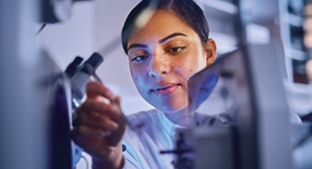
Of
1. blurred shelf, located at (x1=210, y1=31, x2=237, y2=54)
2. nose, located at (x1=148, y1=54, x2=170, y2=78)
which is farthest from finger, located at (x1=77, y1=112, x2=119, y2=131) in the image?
blurred shelf, located at (x1=210, y1=31, x2=237, y2=54)

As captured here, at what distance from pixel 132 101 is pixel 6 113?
0.20 m

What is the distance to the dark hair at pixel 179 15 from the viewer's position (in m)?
0.52

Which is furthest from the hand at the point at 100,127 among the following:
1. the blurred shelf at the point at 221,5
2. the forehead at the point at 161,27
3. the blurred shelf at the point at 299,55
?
the blurred shelf at the point at 299,55

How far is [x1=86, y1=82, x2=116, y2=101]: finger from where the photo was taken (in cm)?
50

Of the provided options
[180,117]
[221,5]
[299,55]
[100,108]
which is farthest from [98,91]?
[299,55]

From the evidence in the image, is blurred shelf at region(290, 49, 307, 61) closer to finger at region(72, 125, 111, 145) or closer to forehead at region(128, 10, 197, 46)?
forehead at region(128, 10, 197, 46)

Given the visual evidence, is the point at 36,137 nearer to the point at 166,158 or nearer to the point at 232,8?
the point at 166,158

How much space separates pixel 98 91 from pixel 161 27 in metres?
0.15

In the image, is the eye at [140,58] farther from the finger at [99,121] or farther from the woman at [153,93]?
the finger at [99,121]

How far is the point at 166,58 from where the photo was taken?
19.6 inches

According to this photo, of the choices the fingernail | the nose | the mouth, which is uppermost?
the nose

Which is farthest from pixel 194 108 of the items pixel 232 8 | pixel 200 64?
pixel 232 8

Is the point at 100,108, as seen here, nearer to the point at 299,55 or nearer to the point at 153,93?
the point at 153,93

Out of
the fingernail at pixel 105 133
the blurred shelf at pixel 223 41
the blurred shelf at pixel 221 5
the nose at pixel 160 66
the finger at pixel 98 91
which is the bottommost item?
the fingernail at pixel 105 133
